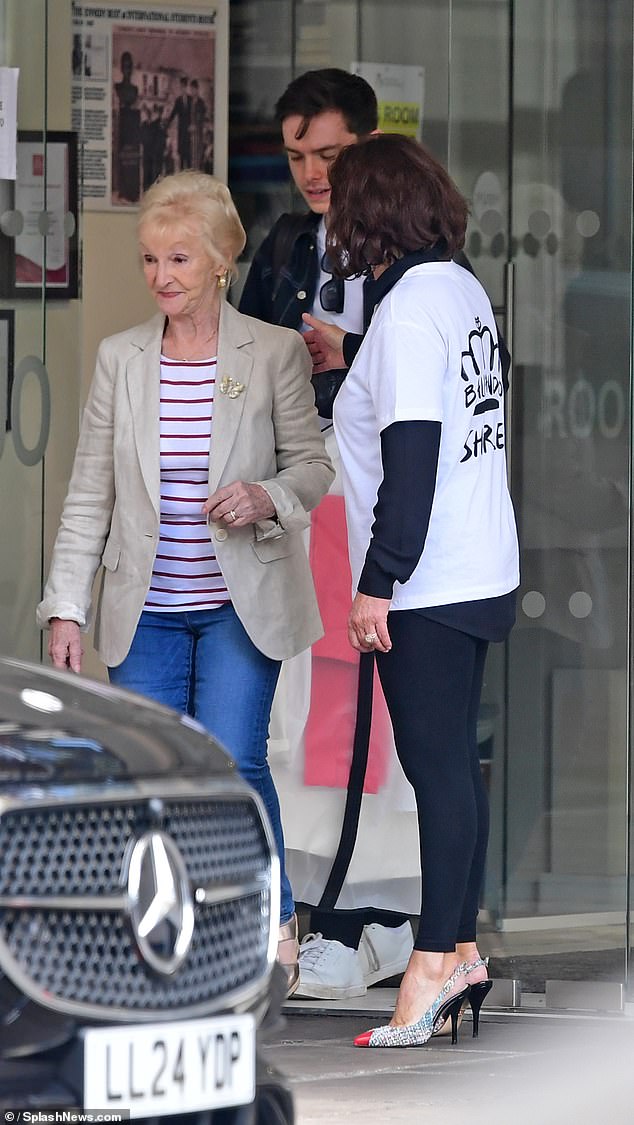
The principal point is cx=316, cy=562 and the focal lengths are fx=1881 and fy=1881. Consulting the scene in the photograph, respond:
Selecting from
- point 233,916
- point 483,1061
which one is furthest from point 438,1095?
point 233,916

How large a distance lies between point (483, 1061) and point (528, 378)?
5.56ft

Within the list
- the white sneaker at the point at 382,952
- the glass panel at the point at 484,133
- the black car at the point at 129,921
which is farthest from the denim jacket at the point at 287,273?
the black car at the point at 129,921

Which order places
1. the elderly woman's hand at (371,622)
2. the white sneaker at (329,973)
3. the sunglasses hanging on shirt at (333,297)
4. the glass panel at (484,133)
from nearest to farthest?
1. the elderly woman's hand at (371,622)
2. the white sneaker at (329,973)
3. the sunglasses hanging on shirt at (333,297)
4. the glass panel at (484,133)

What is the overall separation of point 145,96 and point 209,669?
9.50ft

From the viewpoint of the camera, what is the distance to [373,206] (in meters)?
3.41

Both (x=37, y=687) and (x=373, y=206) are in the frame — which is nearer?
(x=37, y=687)

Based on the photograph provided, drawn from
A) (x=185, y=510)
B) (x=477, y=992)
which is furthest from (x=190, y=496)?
(x=477, y=992)

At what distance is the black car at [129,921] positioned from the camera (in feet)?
6.56

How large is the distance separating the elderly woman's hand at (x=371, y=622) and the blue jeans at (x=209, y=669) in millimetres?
382

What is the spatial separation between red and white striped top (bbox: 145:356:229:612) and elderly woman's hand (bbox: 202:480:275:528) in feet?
0.35

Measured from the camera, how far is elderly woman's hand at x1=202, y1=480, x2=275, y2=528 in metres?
3.49

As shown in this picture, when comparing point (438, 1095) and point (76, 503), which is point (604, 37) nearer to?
point (76, 503)

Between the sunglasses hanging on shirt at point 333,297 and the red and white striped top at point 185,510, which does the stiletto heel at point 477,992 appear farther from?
the sunglasses hanging on shirt at point 333,297

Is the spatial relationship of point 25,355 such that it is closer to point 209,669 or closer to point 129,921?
point 209,669
